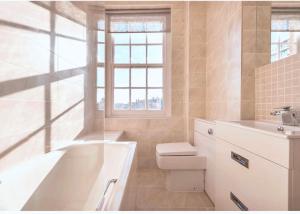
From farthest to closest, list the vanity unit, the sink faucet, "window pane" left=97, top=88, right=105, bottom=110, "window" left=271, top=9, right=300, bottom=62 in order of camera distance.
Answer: "window pane" left=97, top=88, right=105, bottom=110, "window" left=271, top=9, right=300, bottom=62, the sink faucet, the vanity unit

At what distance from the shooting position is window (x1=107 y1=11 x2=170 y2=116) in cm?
318

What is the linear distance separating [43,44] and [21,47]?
0.94 ft

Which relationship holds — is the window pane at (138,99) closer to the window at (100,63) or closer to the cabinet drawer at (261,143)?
the window at (100,63)

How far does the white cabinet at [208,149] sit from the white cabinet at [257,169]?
1.38 ft

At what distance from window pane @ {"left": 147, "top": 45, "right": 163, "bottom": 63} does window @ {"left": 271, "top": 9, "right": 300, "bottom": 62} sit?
1711mm

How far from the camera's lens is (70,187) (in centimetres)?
167

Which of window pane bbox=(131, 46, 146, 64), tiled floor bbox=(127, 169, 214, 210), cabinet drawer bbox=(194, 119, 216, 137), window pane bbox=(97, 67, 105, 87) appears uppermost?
window pane bbox=(131, 46, 146, 64)

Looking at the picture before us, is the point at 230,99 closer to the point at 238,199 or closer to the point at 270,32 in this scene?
the point at 270,32

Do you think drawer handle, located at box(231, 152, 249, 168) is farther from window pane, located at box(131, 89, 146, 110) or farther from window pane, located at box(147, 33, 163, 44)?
window pane, located at box(147, 33, 163, 44)

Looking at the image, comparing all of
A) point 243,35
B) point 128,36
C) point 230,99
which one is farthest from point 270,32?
point 128,36

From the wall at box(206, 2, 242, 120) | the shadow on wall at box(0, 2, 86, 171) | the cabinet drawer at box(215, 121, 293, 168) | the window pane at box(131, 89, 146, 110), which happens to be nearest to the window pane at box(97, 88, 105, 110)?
the shadow on wall at box(0, 2, 86, 171)

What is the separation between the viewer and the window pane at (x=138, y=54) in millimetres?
3207

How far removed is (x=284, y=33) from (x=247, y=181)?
1.19 meters

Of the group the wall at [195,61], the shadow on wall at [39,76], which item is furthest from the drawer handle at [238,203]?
the wall at [195,61]
